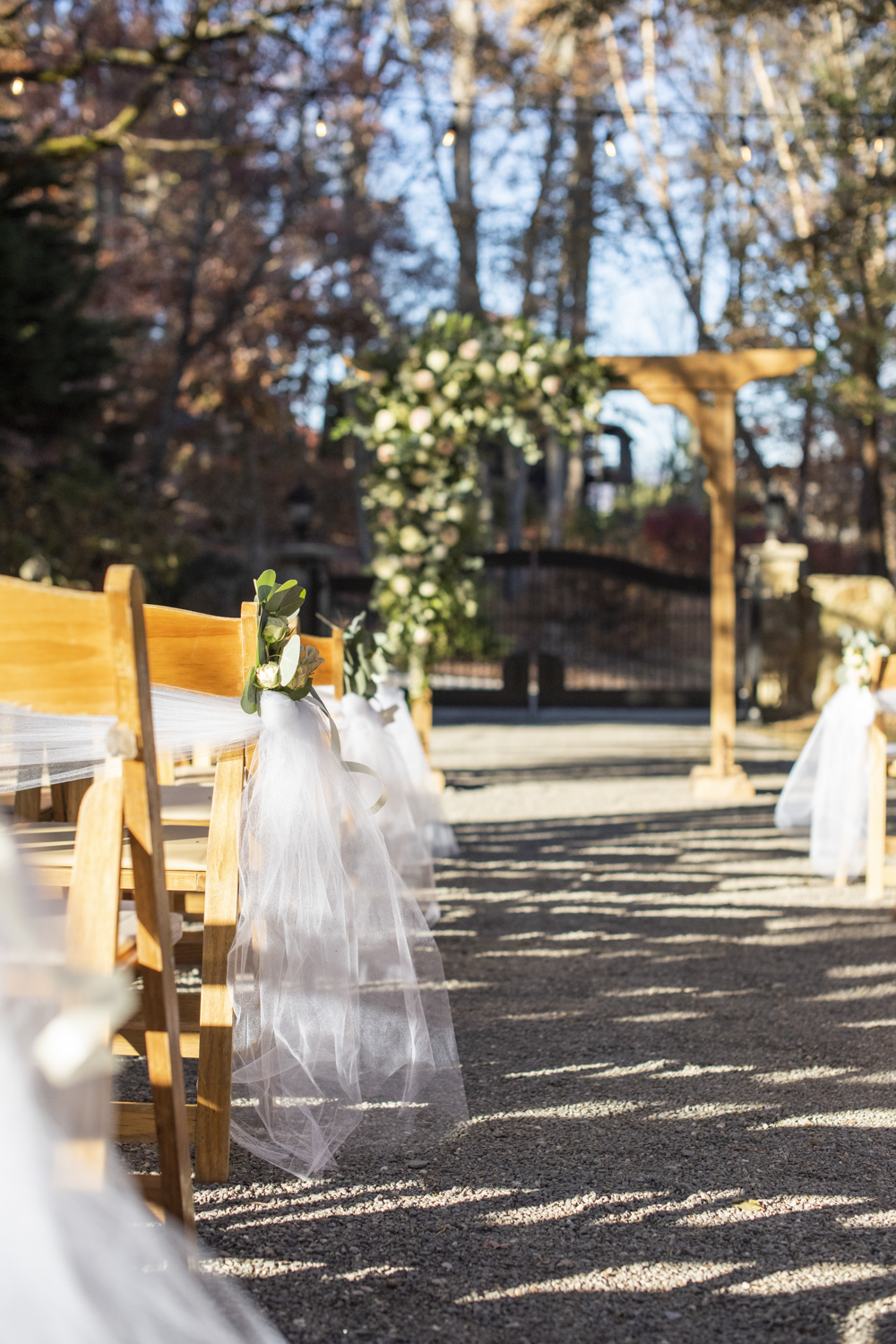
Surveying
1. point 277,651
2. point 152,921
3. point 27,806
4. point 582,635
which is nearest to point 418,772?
point 27,806

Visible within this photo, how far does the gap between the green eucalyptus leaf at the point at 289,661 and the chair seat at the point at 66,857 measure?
436 millimetres

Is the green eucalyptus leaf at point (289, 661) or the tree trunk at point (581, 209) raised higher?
the tree trunk at point (581, 209)

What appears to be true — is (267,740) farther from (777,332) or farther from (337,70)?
(777,332)

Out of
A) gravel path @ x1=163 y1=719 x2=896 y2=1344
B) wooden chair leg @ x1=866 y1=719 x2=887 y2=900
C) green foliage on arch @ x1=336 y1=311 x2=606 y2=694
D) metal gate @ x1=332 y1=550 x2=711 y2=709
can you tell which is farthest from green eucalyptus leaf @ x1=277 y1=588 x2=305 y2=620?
metal gate @ x1=332 y1=550 x2=711 y2=709

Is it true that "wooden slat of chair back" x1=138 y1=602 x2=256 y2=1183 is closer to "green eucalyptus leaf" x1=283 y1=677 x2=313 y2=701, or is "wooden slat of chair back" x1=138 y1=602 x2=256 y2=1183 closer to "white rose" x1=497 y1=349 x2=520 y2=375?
"green eucalyptus leaf" x1=283 y1=677 x2=313 y2=701

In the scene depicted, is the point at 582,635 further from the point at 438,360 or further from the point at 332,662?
the point at 332,662

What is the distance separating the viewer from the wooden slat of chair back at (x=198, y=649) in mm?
1952

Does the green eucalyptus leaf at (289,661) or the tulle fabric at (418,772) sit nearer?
the green eucalyptus leaf at (289,661)

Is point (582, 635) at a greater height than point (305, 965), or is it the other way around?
point (582, 635)

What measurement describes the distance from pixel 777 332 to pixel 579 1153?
16957 millimetres

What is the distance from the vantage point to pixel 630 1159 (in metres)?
2.29

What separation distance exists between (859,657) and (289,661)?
320cm

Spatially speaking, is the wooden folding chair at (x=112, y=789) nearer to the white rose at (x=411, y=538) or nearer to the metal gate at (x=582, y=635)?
the white rose at (x=411, y=538)

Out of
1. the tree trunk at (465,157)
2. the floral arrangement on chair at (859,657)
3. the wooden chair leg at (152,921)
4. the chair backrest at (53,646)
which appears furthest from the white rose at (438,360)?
the tree trunk at (465,157)
